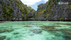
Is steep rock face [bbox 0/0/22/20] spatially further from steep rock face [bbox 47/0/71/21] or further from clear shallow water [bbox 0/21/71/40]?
steep rock face [bbox 47/0/71/21]

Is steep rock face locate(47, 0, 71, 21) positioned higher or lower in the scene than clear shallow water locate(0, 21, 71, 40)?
higher

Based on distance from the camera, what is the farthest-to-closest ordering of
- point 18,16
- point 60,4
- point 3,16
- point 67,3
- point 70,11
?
1. point 18,16
2. point 60,4
3. point 67,3
4. point 70,11
5. point 3,16

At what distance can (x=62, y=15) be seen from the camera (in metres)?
46.3

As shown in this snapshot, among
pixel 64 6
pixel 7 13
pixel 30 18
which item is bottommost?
pixel 30 18

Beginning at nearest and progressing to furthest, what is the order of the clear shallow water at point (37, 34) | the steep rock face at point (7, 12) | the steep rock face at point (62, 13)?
1. the clear shallow water at point (37, 34)
2. the steep rock face at point (7, 12)
3. the steep rock face at point (62, 13)

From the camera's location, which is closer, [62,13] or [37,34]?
[37,34]

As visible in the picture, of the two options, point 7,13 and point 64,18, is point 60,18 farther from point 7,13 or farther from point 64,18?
point 7,13

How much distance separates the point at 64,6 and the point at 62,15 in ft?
26.1

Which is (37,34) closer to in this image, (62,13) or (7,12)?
(7,12)

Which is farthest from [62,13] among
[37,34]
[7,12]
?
[37,34]

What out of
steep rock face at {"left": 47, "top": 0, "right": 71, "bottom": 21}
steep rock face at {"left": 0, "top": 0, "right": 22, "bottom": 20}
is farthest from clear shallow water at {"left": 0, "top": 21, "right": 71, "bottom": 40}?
steep rock face at {"left": 47, "top": 0, "right": 71, "bottom": 21}

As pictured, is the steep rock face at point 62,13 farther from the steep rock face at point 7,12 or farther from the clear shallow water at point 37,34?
the clear shallow water at point 37,34

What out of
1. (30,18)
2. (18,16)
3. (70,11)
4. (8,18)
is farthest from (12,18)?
(70,11)

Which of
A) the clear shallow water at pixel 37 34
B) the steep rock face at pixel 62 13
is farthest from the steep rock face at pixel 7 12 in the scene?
the steep rock face at pixel 62 13
